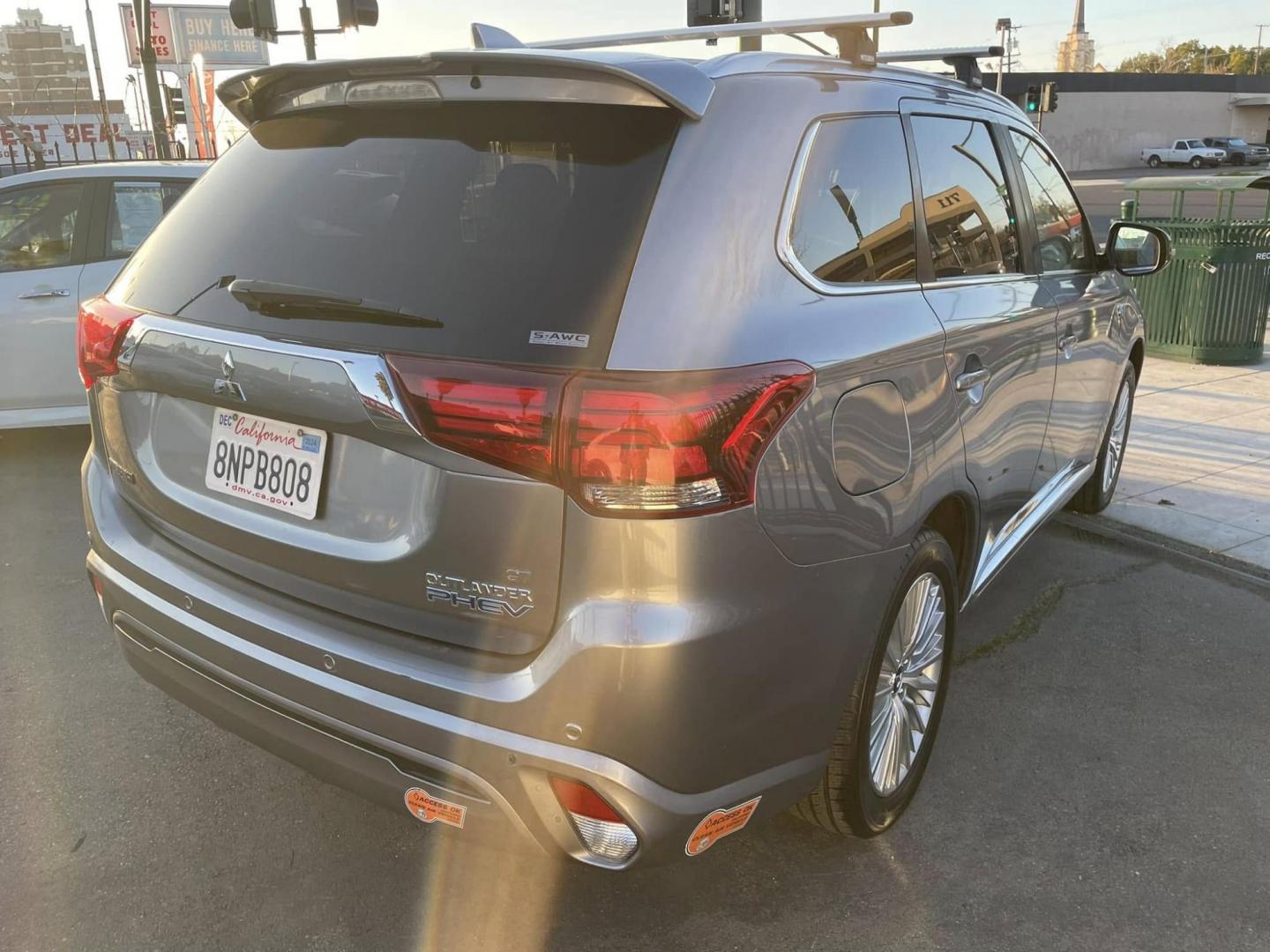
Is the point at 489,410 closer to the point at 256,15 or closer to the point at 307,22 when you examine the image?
the point at 256,15

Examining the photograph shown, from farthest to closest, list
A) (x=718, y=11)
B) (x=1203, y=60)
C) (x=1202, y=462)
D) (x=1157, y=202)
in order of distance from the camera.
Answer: (x=1203, y=60) < (x=1157, y=202) < (x=718, y=11) < (x=1202, y=462)

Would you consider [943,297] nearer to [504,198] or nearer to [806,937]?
[504,198]

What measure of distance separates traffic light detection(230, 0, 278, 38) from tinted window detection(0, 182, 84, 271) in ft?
23.2

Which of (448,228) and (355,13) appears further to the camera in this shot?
(355,13)

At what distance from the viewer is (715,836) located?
2.11 m

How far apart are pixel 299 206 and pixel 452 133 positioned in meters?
0.43

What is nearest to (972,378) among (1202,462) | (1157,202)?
(1202,462)

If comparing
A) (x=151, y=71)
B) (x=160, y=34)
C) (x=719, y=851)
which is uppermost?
(x=160, y=34)

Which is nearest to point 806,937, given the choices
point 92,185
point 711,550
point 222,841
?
point 711,550

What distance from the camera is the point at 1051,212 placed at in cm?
390

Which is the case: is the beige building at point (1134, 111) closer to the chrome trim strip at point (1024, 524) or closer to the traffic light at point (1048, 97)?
the traffic light at point (1048, 97)

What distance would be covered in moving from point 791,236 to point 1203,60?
488 feet

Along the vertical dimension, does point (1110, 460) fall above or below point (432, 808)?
below

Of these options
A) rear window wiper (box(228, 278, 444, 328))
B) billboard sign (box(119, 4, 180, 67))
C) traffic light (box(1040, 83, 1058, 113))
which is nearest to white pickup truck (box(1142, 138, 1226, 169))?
traffic light (box(1040, 83, 1058, 113))
